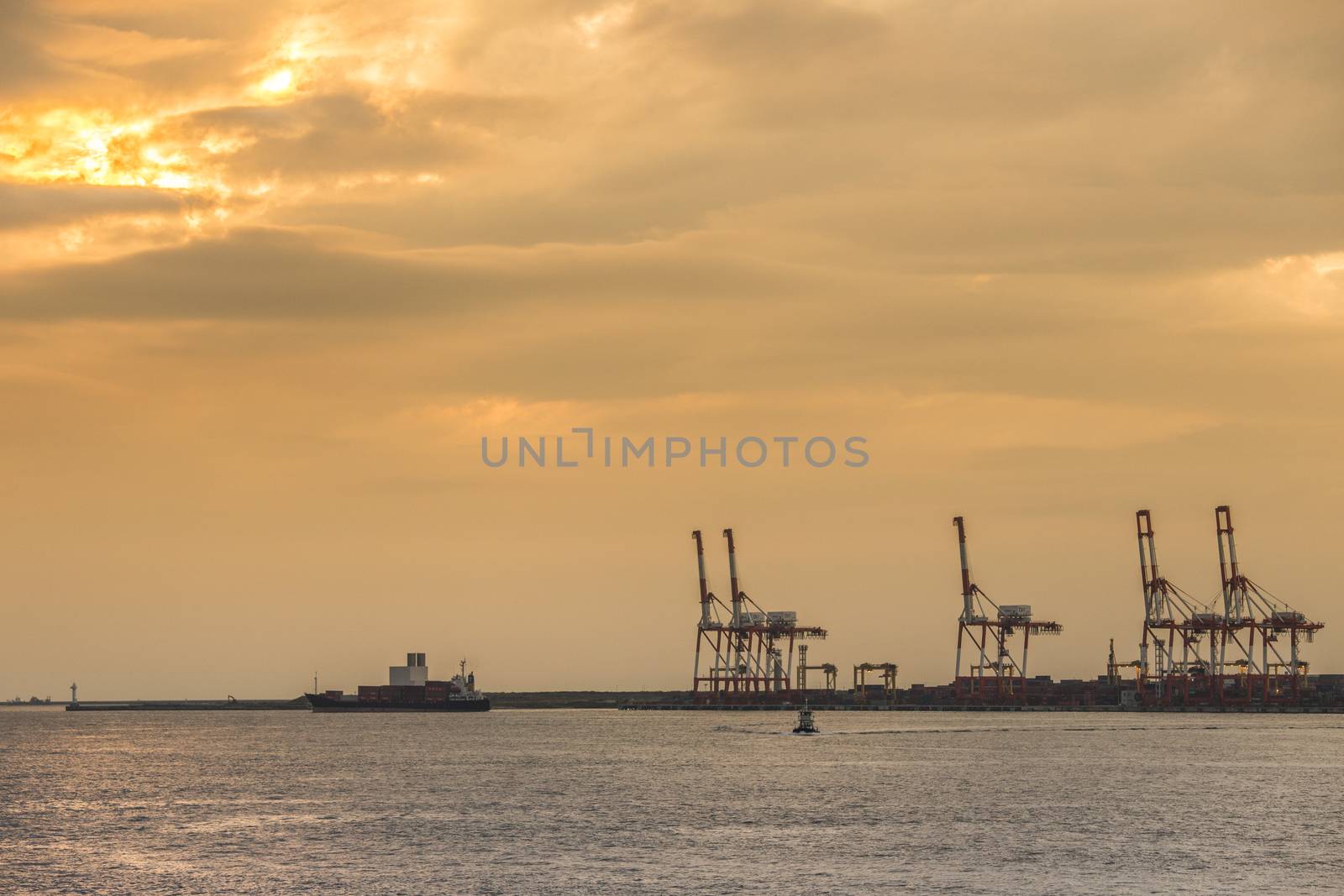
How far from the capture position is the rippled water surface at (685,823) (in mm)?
62750

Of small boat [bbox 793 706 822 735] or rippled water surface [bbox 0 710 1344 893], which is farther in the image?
small boat [bbox 793 706 822 735]

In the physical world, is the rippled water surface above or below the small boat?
below

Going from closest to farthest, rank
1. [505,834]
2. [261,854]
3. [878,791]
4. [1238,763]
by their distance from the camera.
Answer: [261,854]
[505,834]
[878,791]
[1238,763]

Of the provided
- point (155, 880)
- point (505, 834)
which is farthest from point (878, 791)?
point (155, 880)

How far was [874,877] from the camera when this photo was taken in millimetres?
62531

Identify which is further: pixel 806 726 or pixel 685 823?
pixel 806 726

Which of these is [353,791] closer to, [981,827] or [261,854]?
[261,854]

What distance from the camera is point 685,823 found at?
271 ft

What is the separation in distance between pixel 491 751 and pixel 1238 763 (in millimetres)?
70271

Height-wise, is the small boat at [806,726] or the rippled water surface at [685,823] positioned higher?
the small boat at [806,726]

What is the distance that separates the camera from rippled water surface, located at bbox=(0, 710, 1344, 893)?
62.8m

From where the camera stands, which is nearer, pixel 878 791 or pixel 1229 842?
pixel 1229 842

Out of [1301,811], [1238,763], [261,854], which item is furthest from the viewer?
[1238,763]

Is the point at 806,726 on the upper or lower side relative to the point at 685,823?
upper
